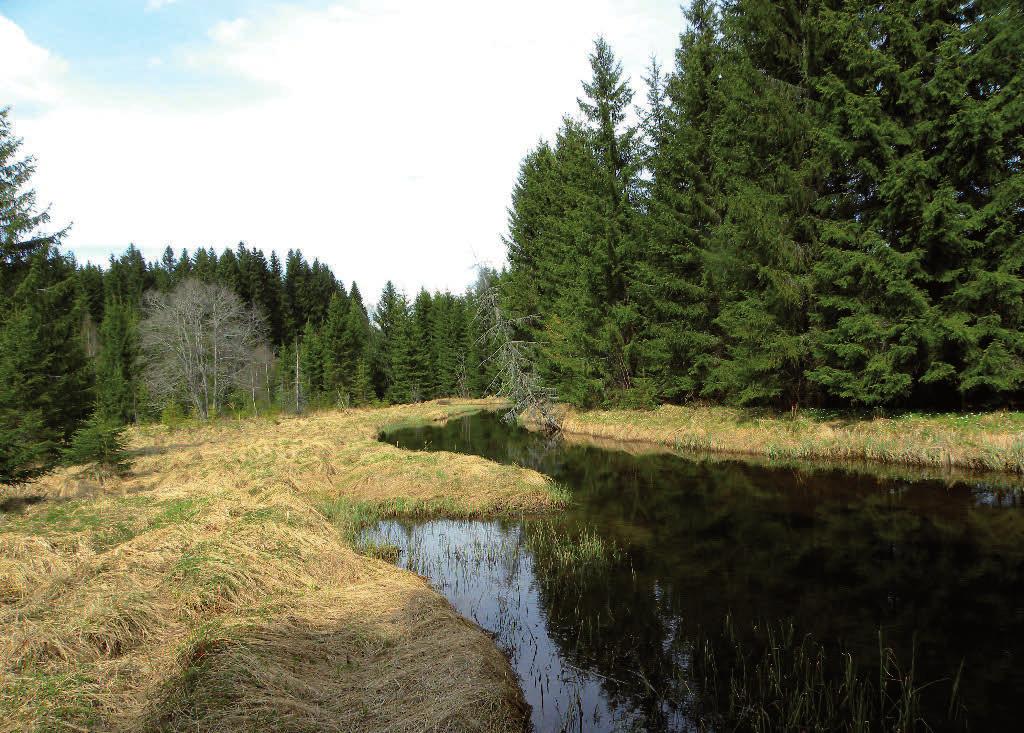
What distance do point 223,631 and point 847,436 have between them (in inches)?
764

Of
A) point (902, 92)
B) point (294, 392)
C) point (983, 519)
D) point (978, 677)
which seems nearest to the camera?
point (978, 677)

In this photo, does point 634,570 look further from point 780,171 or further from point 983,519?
point 780,171

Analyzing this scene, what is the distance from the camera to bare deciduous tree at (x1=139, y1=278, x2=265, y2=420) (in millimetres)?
42844

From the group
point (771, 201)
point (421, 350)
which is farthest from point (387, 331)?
point (771, 201)

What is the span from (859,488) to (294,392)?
2128 inches

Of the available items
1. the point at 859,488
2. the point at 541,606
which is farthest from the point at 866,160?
the point at 541,606

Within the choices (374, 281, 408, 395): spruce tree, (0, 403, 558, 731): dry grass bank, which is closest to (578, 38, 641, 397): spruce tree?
(0, 403, 558, 731): dry grass bank

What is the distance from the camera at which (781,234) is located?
20.6 m

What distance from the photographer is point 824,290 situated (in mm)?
20188

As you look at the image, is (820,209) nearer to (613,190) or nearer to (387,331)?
(613,190)

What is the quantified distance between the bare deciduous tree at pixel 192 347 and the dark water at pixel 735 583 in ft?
120

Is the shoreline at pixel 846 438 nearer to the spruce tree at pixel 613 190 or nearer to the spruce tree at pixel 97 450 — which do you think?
the spruce tree at pixel 613 190

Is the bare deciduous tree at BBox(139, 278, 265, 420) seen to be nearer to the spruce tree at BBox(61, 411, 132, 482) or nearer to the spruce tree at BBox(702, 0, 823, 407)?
the spruce tree at BBox(61, 411, 132, 482)

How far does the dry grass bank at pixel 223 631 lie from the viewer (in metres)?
4.99
